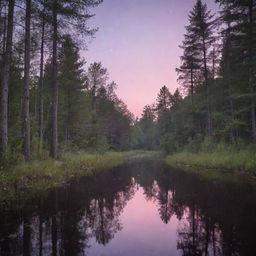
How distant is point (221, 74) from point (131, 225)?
2355 cm

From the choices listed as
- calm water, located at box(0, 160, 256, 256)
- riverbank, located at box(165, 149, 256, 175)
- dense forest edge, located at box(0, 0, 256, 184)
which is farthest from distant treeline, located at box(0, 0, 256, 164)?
calm water, located at box(0, 160, 256, 256)

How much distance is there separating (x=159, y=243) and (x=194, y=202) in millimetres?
3647

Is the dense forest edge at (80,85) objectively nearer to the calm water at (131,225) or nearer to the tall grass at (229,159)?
the tall grass at (229,159)

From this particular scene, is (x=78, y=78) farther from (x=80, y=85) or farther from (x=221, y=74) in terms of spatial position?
(x=221, y=74)

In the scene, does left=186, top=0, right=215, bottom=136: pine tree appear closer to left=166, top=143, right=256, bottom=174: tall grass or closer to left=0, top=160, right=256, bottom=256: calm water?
left=166, top=143, right=256, bottom=174: tall grass

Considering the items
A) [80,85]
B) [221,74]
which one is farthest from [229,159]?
[80,85]

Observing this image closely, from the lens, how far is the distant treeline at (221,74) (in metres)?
18.2

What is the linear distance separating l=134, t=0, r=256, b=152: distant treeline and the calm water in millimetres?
13105

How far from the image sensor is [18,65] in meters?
17.6

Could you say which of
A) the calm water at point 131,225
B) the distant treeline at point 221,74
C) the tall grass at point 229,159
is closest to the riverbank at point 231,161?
the tall grass at point 229,159

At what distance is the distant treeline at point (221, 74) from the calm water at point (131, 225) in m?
13.1

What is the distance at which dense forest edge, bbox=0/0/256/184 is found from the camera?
1238 centimetres

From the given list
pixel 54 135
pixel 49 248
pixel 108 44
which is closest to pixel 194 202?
pixel 49 248

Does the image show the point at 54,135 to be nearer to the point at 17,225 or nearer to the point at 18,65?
the point at 18,65
